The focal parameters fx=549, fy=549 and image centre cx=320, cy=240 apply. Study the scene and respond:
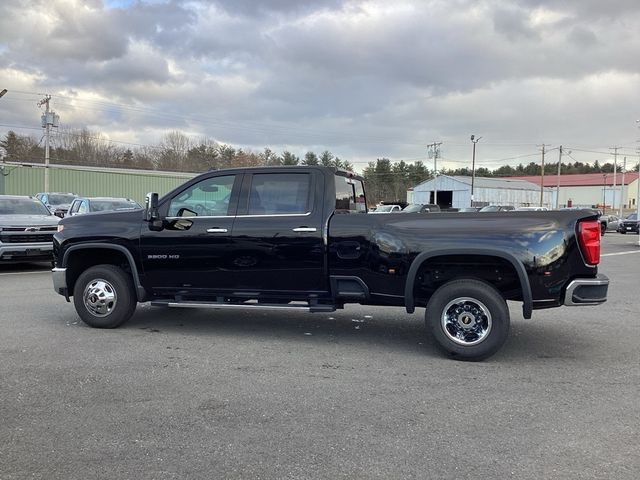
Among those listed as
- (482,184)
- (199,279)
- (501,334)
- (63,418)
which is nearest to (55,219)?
(199,279)

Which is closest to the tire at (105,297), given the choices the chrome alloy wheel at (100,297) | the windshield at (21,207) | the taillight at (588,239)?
the chrome alloy wheel at (100,297)

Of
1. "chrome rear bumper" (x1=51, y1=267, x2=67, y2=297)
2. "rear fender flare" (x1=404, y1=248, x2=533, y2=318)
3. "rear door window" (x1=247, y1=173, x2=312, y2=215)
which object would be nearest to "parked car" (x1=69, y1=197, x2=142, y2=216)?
"chrome rear bumper" (x1=51, y1=267, x2=67, y2=297)

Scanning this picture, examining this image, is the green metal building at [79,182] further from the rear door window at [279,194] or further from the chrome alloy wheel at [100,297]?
the rear door window at [279,194]

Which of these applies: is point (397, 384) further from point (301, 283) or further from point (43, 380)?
point (43, 380)

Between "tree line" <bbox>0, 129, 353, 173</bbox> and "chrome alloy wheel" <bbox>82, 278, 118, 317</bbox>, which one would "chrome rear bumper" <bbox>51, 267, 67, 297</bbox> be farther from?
"tree line" <bbox>0, 129, 353, 173</bbox>

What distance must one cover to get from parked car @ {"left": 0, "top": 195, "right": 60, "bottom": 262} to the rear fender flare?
9490 millimetres

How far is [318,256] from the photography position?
237 inches

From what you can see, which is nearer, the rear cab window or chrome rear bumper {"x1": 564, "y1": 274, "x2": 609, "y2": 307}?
chrome rear bumper {"x1": 564, "y1": 274, "x2": 609, "y2": 307}

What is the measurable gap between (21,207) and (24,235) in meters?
1.57

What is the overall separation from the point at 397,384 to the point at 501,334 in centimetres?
129

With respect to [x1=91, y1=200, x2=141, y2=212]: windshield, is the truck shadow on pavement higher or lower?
lower

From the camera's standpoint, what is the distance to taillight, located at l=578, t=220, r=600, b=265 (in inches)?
213

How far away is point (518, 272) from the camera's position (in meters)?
5.39

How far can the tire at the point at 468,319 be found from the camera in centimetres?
544
